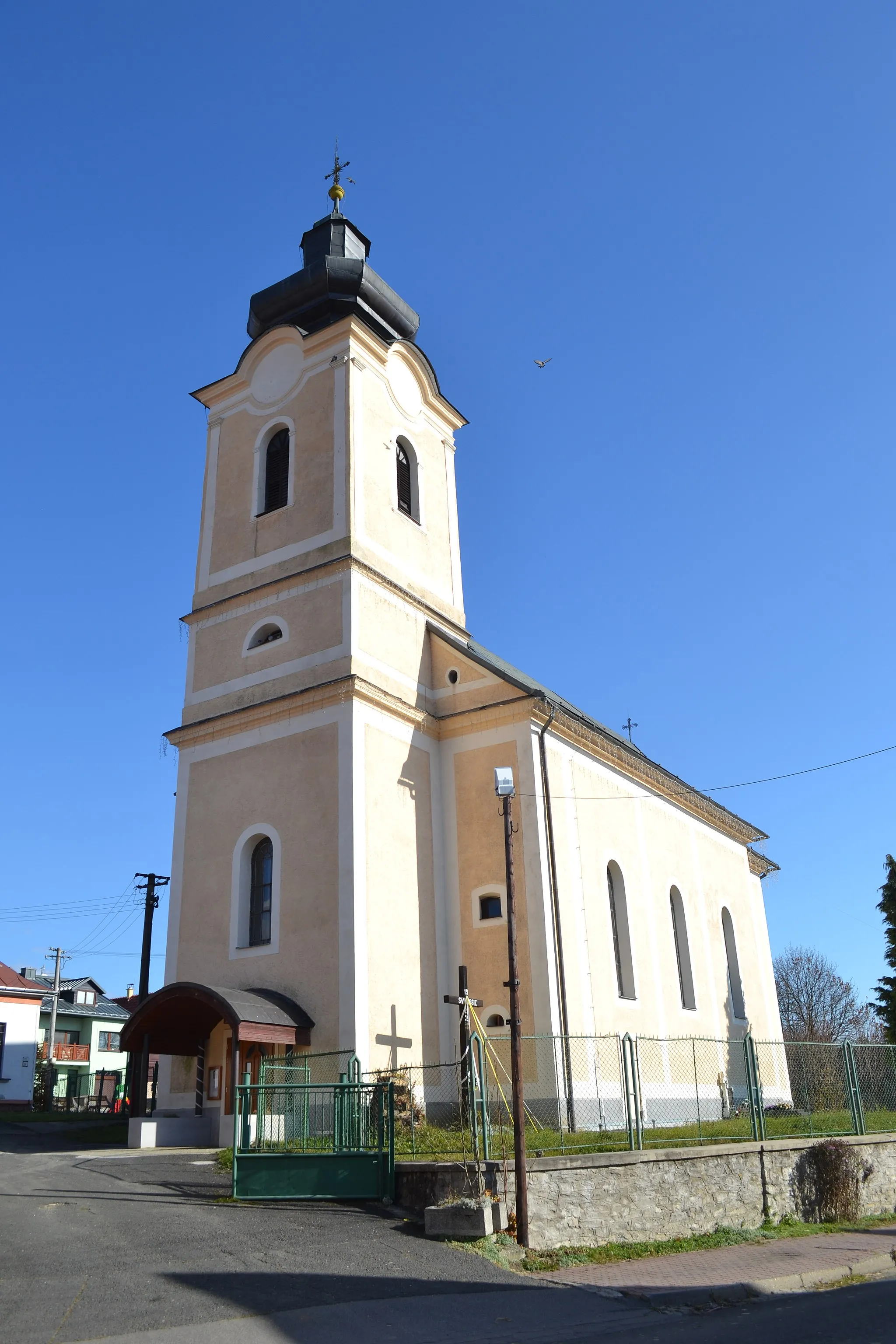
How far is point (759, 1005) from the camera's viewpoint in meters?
30.7

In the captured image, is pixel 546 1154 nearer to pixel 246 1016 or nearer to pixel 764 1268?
pixel 764 1268

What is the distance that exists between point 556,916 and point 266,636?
8442mm

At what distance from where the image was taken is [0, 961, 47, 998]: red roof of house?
1667 inches

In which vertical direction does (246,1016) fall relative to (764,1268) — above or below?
above

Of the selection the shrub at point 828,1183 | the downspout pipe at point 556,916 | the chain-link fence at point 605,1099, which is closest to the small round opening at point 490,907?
the downspout pipe at point 556,916

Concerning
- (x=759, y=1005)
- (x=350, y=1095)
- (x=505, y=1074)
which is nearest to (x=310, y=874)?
(x=505, y=1074)

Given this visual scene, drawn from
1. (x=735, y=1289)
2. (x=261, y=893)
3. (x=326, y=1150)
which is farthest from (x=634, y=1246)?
(x=261, y=893)

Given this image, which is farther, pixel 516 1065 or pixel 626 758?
pixel 626 758

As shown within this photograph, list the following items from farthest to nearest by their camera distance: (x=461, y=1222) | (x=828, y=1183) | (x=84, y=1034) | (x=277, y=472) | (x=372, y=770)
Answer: (x=84, y=1034) < (x=277, y=472) < (x=372, y=770) < (x=828, y=1183) < (x=461, y=1222)

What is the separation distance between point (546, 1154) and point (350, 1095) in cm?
256

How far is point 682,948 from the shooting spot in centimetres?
2692

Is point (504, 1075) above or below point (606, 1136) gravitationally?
above

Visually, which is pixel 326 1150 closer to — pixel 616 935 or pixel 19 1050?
pixel 616 935

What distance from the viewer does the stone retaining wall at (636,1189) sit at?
12.7 meters
